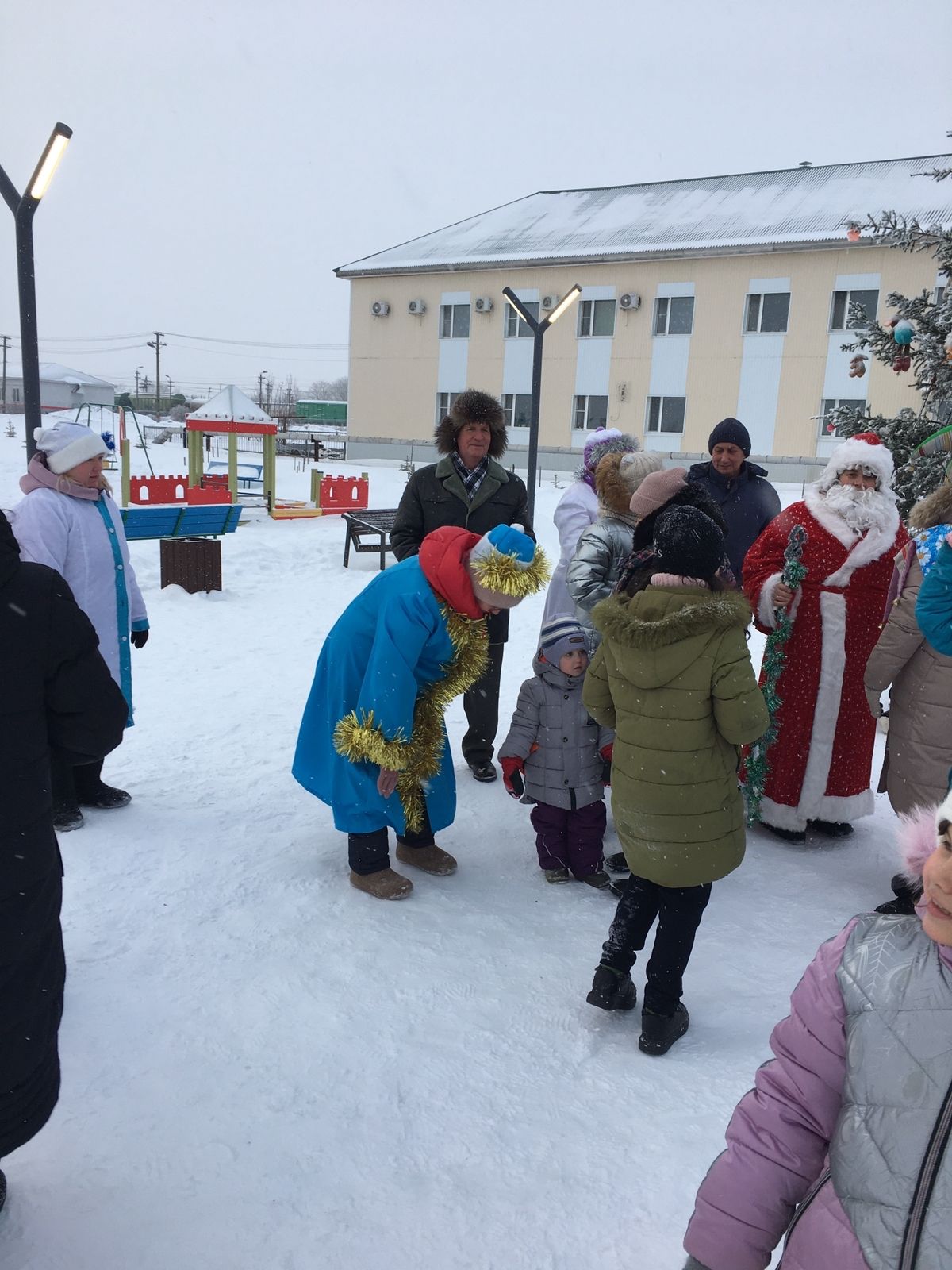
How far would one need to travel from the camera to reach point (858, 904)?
3826mm

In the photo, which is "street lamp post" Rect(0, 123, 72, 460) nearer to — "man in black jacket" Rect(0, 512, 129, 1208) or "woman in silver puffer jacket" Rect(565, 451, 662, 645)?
"woman in silver puffer jacket" Rect(565, 451, 662, 645)

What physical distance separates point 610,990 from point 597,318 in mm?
27542

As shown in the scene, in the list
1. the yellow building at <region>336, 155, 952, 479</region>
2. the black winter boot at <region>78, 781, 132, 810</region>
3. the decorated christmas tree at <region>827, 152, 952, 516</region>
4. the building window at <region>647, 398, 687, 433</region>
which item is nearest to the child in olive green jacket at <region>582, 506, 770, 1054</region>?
the black winter boot at <region>78, 781, 132, 810</region>

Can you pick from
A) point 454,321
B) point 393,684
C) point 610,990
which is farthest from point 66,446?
point 454,321

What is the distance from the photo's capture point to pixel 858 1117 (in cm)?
130

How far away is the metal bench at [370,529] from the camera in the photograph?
11883 millimetres

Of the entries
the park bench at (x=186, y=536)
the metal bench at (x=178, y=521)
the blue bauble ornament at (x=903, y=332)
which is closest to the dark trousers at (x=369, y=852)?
the blue bauble ornament at (x=903, y=332)

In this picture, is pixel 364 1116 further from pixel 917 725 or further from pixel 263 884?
pixel 917 725

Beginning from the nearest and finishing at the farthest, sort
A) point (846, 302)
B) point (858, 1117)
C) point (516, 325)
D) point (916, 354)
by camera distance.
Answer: point (858, 1117), point (916, 354), point (846, 302), point (516, 325)

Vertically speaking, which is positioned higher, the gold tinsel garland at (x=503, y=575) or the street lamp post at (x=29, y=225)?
the street lamp post at (x=29, y=225)

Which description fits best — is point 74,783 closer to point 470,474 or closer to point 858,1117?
point 470,474

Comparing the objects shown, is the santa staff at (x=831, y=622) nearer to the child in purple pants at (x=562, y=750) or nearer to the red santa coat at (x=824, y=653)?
the red santa coat at (x=824, y=653)

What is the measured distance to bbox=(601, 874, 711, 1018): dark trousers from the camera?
277 cm

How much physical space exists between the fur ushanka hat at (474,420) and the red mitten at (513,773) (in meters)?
1.80
